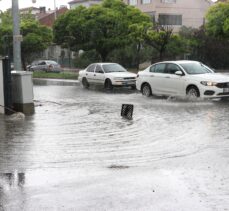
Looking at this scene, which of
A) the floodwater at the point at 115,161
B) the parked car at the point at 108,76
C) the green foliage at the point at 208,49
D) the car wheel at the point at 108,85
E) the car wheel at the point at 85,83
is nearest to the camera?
the floodwater at the point at 115,161

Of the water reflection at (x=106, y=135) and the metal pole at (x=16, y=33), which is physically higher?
the metal pole at (x=16, y=33)

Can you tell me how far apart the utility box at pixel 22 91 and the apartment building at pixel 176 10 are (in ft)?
176

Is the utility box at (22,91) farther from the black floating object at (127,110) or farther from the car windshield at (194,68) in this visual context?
the car windshield at (194,68)

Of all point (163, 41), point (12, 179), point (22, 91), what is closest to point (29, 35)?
point (163, 41)

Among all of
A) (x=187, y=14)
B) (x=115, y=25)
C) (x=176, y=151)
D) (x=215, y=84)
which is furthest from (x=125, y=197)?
(x=187, y=14)

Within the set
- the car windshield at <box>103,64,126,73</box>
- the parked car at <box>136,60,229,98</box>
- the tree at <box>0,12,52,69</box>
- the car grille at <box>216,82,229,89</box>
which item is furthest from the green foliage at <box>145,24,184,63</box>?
the car grille at <box>216,82,229,89</box>

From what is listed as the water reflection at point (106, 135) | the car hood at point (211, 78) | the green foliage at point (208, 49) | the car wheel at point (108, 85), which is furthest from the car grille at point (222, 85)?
the green foliage at point (208, 49)

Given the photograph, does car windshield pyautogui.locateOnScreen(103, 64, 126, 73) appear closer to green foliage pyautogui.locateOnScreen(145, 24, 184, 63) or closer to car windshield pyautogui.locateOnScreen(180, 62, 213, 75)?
car windshield pyautogui.locateOnScreen(180, 62, 213, 75)

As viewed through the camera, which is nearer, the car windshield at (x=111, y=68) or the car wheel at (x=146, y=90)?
the car wheel at (x=146, y=90)

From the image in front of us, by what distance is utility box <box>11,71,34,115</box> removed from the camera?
A: 15.0 metres

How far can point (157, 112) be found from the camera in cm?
1554

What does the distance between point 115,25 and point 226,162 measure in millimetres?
30827

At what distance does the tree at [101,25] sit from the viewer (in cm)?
3841

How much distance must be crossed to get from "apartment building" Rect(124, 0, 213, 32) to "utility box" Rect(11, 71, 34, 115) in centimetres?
5356
